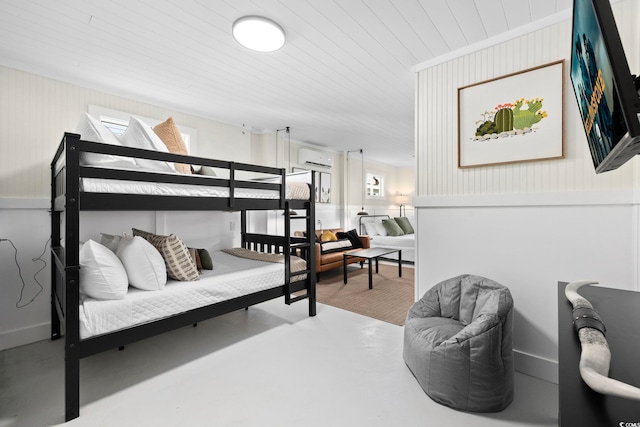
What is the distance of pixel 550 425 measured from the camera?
1493 mm

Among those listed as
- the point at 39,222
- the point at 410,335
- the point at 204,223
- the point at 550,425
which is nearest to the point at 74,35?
the point at 39,222

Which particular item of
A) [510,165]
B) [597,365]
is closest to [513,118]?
[510,165]

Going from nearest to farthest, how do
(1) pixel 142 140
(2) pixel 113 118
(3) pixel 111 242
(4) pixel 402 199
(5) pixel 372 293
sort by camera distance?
(1) pixel 142 140, (3) pixel 111 242, (2) pixel 113 118, (5) pixel 372 293, (4) pixel 402 199

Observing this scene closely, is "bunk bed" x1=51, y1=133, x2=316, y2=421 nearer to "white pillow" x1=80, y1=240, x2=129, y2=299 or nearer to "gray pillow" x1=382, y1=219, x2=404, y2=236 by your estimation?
"white pillow" x1=80, y1=240, x2=129, y2=299

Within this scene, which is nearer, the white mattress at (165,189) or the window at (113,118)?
the white mattress at (165,189)

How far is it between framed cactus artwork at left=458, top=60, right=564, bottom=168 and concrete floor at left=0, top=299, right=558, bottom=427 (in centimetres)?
154

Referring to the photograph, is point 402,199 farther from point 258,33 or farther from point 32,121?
point 32,121

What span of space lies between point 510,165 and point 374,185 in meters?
5.34

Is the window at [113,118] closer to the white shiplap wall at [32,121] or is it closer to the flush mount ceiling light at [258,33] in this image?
the white shiplap wall at [32,121]

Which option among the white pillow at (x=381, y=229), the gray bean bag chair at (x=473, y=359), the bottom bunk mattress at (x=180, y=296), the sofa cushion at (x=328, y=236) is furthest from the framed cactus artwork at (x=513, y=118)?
the white pillow at (x=381, y=229)

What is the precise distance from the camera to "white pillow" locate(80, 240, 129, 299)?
5.69ft

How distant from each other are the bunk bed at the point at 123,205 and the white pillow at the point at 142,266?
0.09 m

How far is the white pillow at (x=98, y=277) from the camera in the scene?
5.69 ft

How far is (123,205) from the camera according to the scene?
179cm
